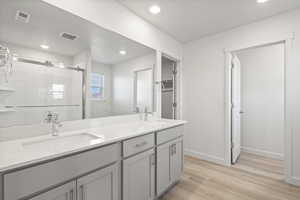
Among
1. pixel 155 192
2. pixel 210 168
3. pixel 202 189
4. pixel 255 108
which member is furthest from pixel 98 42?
pixel 255 108

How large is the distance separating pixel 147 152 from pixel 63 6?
1.65 m

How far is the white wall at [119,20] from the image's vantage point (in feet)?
4.97

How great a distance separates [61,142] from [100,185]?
53 cm

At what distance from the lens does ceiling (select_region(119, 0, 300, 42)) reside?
6.46 ft

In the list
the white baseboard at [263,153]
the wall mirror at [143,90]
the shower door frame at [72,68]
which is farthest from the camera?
the white baseboard at [263,153]

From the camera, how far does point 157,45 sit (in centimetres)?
259

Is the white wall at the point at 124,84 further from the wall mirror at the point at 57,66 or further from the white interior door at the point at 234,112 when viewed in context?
the white interior door at the point at 234,112

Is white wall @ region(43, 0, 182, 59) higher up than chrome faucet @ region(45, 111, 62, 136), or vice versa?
white wall @ region(43, 0, 182, 59)

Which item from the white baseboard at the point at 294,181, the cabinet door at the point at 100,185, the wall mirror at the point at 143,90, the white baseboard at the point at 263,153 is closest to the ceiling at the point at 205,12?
the wall mirror at the point at 143,90

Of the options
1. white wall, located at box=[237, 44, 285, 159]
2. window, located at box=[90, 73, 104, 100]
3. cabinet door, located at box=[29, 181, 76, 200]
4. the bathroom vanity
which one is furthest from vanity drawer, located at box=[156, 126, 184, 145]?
white wall, located at box=[237, 44, 285, 159]

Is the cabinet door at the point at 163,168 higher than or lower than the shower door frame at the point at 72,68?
lower

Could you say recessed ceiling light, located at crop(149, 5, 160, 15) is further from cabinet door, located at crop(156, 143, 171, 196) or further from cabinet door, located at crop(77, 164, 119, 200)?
cabinet door, located at crop(77, 164, 119, 200)

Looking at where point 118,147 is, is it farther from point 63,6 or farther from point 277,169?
point 277,169

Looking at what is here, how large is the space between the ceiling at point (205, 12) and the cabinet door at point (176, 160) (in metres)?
1.87
